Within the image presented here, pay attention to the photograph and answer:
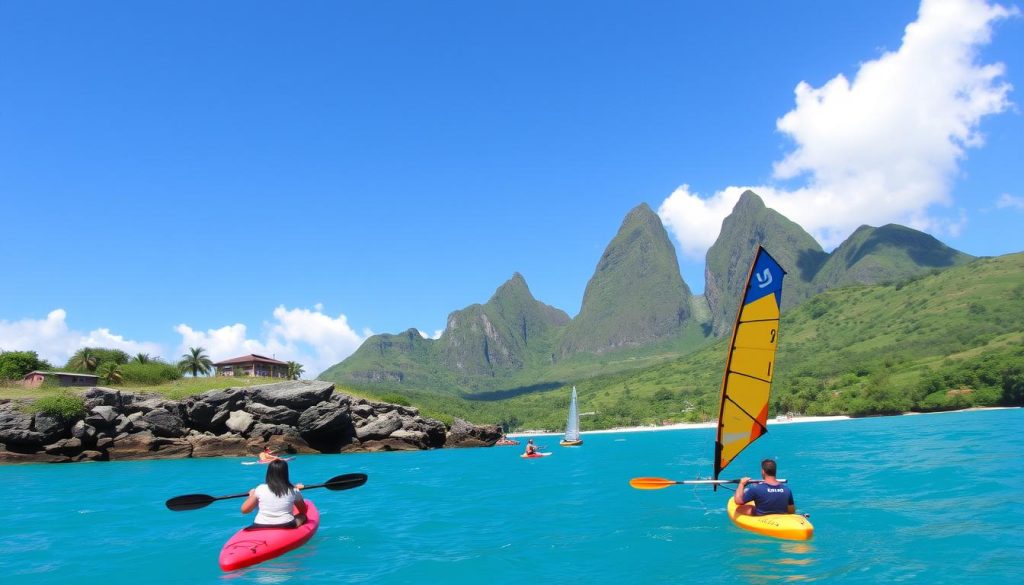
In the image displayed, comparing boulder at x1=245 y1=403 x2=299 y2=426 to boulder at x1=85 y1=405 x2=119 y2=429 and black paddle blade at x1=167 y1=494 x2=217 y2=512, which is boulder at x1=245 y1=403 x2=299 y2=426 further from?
black paddle blade at x1=167 y1=494 x2=217 y2=512

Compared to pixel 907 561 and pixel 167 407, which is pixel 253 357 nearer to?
pixel 167 407

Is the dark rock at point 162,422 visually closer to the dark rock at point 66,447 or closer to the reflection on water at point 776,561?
the dark rock at point 66,447

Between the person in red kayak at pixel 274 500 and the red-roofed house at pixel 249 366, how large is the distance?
249 ft

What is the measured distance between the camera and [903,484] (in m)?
25.1

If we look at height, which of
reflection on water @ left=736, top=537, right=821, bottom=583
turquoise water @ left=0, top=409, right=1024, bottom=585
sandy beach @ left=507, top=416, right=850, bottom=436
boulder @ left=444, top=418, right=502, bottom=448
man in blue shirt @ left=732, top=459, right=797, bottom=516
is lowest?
sandy beach @ left=507, top=416, right=850, bottom=436

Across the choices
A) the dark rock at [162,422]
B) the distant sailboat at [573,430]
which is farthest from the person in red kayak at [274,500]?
the distant sailboat at [573,430]

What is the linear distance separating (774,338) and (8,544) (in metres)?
22.4

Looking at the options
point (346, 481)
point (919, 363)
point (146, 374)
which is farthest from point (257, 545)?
point (919, 363)

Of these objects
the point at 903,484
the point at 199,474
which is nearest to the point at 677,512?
the point at 903,484

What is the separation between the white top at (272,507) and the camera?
14281 mm

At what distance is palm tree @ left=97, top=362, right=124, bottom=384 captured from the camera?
67.9 metres

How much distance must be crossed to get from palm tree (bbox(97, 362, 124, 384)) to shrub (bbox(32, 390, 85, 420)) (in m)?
16.8

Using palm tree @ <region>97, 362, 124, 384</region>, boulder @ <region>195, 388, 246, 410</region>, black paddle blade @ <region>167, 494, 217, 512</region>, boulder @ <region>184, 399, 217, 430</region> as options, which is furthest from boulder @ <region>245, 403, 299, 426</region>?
black paddle blade @ <region>167, 494, 217, 512</region>

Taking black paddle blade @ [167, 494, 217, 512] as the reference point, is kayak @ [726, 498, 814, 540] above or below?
below
